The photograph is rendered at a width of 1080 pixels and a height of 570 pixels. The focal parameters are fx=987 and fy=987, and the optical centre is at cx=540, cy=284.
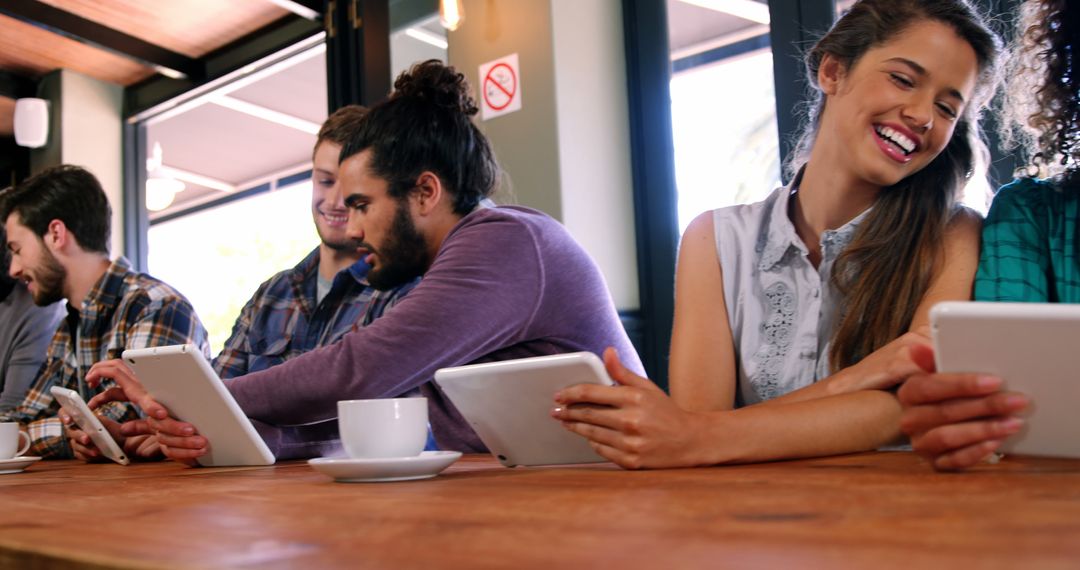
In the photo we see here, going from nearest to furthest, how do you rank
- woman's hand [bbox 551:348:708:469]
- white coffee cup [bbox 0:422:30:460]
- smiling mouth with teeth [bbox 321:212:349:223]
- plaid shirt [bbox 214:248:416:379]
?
woman's hand [bbox 551:348:708:469] < white coffee cup [bbox 0:422:30:460] < plaid shirt [bbox 214:248:416:379] < smiling mouth with teeth [bbox 321:212:349:223]

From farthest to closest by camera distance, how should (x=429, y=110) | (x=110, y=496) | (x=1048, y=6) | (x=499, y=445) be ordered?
(x=429, y=110) → (x=1048, y=6) → (x=499, y=445) → (x=110, y=496)

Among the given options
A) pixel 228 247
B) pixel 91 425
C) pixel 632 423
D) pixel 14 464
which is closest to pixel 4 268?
pixel 91 425

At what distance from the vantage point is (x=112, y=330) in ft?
8.27

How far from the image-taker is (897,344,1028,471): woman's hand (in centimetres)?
76

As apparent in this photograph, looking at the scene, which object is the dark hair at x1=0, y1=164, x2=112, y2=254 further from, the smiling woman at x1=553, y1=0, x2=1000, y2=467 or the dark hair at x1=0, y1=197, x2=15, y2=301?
the smiling woman at x1=553, y1=0, x2=1000, y2=467

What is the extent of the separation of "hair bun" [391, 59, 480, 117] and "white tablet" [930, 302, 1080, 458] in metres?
1.36

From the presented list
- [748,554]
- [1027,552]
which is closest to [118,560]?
[748,554]

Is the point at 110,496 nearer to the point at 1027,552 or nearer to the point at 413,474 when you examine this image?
the point at 413,474

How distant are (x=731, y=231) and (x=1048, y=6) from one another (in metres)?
0.55

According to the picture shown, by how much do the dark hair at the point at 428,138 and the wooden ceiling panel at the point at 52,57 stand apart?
3.03 metres

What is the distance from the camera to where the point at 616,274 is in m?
3.01

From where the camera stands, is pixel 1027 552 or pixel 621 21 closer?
pixel 1027 552

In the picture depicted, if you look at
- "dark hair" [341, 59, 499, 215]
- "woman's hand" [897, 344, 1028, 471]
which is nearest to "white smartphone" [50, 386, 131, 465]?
"dark hair" [341, 59, 499, 215]

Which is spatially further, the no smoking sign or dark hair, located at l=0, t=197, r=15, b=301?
dark hair, located at l=0, t=197, r=15, b=301
